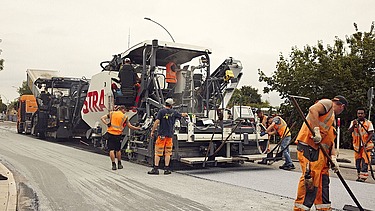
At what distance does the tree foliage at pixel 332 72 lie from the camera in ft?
55.1

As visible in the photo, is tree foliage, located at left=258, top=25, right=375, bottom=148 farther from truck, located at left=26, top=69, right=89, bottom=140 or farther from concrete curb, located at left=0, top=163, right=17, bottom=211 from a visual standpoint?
concrete curb, located at left=0, top=163, right=17, bottom=211

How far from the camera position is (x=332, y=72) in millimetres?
17453

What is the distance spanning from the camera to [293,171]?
9.87 metres

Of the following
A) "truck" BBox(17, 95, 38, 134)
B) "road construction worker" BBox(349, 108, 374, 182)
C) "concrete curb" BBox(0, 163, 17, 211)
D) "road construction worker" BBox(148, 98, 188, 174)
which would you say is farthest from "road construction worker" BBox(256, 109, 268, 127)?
"truck" BBox(17, 95, 38, 134)

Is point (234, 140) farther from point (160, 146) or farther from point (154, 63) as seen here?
point (154, 63)

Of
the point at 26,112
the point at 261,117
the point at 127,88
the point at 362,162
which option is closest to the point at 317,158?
the point at 362,162

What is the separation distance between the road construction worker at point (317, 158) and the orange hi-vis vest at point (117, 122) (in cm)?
539

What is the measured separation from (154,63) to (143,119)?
1.38m

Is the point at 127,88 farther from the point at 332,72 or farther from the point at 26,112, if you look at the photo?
the point at 26,112

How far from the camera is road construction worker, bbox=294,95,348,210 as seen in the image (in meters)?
4.89

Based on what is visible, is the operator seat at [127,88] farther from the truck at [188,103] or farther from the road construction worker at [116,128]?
the road construction worker at [116,128]

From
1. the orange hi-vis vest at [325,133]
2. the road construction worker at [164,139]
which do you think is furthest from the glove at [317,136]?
the road construction worker at [164,139]

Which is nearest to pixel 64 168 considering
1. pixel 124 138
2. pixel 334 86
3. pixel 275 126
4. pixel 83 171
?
pixel 83 171

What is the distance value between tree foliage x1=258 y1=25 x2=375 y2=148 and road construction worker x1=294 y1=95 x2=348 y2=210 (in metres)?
11.9
